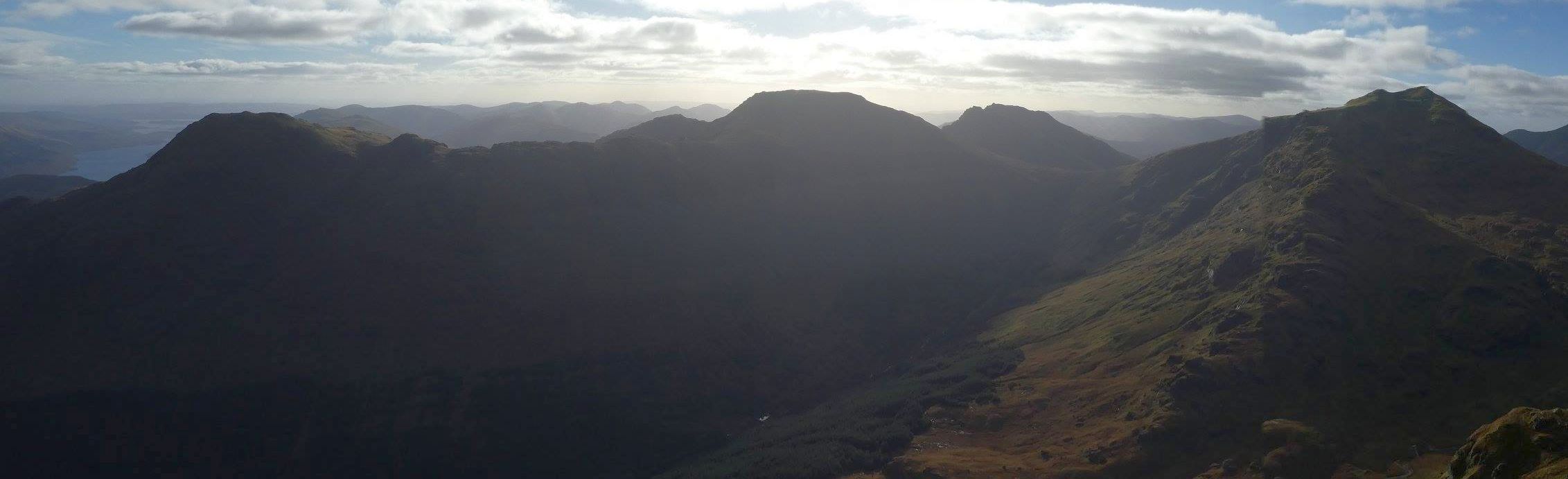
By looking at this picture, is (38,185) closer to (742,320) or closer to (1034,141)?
(742,320)

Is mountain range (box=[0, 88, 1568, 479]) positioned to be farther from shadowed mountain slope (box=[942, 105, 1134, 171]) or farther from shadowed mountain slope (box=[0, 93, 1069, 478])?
shadowed mountain slope (box=[942, 105, 1134, 171])

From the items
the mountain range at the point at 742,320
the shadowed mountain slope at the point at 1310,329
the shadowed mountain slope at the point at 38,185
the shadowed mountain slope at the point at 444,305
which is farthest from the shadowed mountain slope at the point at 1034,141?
the shadowed mountain slope at the point at 38,185

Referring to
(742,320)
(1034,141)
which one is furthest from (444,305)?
(1034,141)

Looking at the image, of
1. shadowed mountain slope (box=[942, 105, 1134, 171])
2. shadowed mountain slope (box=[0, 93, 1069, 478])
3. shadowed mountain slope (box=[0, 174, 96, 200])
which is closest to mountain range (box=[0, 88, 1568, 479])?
shadowed mountain slope (box=[0, 93, 1069, 478])

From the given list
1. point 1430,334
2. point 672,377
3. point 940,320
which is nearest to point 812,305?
point 940,320

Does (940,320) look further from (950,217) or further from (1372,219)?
(1372,219)
